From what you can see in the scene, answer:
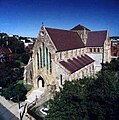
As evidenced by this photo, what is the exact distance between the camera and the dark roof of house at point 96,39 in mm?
11721

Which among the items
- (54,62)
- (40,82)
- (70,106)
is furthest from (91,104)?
(40,82)

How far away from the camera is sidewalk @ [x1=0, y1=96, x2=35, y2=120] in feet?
20.6

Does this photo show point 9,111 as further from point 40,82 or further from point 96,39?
point 96,39

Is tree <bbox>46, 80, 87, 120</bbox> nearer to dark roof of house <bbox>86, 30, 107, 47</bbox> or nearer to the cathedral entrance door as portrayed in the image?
the cathedral entrance door

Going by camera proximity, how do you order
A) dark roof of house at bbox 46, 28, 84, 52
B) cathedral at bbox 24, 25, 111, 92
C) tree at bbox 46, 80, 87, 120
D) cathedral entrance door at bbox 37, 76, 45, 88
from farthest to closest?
cathedral entrance door at bbox 37, 76, 45, 88 → dark roof of house at bbox 46, 28, 84, 52 → cathedral at bbox 24, 25, 111, 92 → tree at bbox 46, 80, 87, 120

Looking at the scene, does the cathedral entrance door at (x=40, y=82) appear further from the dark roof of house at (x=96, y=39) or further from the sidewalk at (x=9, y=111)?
the dark roof of house at (x=96, y=39)

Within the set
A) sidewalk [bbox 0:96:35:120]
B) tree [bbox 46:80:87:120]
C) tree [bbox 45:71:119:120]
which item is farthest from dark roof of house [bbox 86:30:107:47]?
tree [bbox 45:71:119:120]

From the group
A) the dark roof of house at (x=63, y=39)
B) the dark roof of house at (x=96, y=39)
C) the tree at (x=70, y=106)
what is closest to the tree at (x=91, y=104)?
the tree at (x=70, y=106)

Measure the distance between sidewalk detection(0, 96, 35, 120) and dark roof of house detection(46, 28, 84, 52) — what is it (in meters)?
2.86

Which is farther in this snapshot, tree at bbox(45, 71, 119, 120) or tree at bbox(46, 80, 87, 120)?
tree at bbox(46, 80, 87, 120)

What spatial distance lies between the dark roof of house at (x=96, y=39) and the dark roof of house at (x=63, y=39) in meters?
1.02

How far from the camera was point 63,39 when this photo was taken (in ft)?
29.7

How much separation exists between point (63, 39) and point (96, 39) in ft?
11.8

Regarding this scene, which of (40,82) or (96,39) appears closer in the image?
(40,82)
